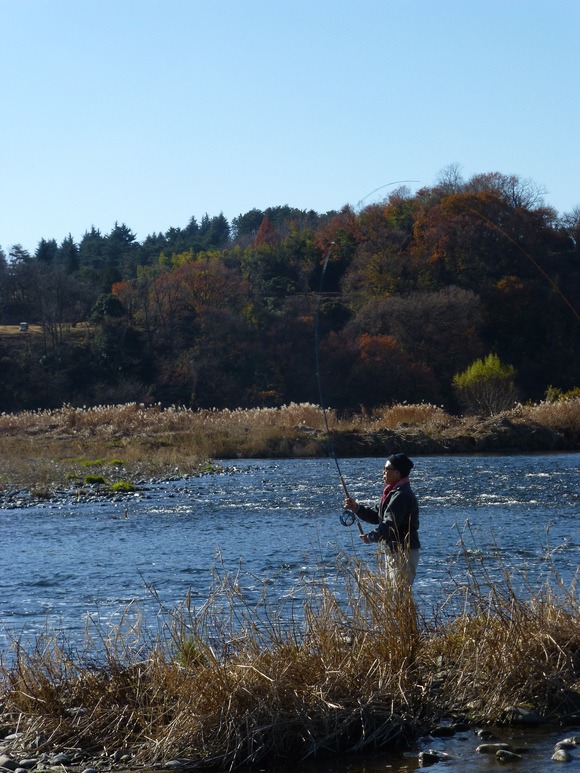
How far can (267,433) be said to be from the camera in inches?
1732

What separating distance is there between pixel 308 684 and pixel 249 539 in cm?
1216

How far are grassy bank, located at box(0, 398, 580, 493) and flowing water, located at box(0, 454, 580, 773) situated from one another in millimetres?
9162

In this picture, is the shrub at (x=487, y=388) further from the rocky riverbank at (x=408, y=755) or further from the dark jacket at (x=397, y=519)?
the rocky riverbank at (x=408, y=755)

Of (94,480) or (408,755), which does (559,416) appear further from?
(408,755)

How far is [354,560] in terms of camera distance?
24.6 feet

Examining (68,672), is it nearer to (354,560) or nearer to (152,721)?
(152,721)

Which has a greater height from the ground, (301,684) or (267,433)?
(301,684)

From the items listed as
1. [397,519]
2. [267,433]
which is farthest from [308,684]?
[267,433]

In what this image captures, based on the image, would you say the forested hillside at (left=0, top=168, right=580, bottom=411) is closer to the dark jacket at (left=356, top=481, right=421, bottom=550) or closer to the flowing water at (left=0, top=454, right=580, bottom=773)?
the flowing water at (left=0, top=454, right=580, bottom=773)

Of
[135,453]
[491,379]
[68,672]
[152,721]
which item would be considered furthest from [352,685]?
[491,379]

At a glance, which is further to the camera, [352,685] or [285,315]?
[285,315]

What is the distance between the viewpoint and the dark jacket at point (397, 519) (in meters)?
8.42

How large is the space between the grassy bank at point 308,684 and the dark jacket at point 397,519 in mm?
779

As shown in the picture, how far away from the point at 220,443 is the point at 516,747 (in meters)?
36.9
